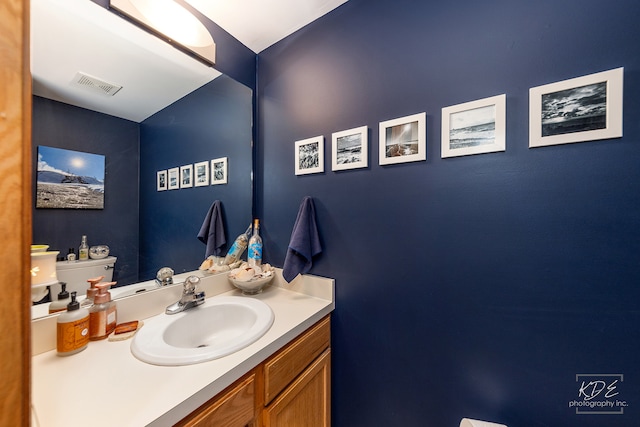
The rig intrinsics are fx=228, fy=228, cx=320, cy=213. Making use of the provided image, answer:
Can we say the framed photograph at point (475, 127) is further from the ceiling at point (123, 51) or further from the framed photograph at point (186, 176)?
the framed photograph at point (186, 176)

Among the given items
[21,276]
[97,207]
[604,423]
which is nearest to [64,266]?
[97,207]

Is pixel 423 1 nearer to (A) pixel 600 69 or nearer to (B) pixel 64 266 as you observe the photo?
(A) pixel 600 69

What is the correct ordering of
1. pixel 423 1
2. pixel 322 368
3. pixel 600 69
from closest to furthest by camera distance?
1. pixel 600 69
2. pixel 423 1
3. pixel 322 368

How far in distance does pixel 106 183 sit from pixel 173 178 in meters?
0.27

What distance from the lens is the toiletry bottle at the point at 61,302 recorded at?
760mm

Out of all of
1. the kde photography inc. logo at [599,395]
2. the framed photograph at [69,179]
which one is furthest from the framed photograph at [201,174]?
the kde photography inc. logo at [599,395]

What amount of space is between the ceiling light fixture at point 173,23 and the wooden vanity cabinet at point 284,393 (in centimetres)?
142

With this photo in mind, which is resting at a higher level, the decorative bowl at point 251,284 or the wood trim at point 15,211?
the wood trim at point 15,211

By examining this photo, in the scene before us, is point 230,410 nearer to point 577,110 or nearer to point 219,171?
point 219,171

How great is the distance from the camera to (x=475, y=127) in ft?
2.72

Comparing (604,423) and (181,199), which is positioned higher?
(181,199)

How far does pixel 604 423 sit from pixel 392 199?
93 cm

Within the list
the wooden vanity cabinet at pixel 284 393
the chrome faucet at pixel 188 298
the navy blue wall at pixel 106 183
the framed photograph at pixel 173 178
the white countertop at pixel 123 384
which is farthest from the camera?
the framed photograph at pixel 173 178

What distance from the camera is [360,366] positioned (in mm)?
1079
